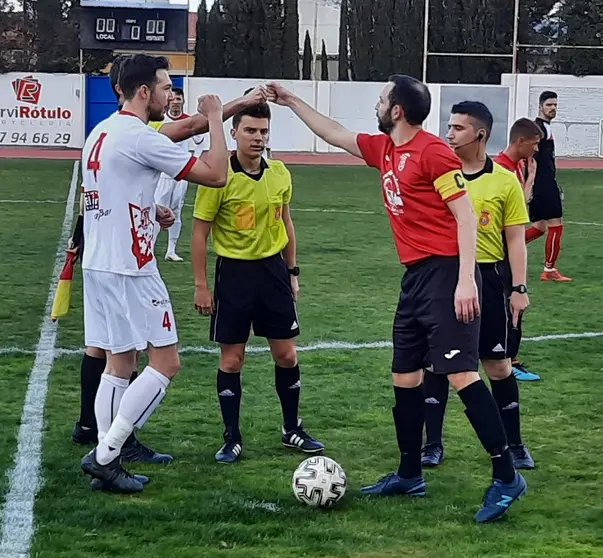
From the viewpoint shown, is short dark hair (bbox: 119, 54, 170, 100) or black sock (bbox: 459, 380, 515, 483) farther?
short dark hair (bbox: 119, 54, 170, 100)

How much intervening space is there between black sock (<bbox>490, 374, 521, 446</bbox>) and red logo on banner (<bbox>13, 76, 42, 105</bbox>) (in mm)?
30341

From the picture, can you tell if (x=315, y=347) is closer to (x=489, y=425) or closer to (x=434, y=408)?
(x=434, y=408)

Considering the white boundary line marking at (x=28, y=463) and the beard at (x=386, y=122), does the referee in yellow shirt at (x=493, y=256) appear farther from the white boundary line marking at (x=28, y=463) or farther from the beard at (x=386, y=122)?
the white boundary line marking at (x=28, y=463)

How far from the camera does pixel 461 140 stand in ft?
18.2

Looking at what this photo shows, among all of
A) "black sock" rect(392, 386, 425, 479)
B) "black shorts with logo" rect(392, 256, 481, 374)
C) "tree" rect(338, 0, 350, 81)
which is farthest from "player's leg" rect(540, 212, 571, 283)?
"tree" rect(338, 0, 350, 81)

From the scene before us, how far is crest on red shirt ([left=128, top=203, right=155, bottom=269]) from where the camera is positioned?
199 inches

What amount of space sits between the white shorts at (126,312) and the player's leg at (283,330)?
751 millimetres

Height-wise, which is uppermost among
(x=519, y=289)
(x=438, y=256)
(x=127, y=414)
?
(x=438, y=256)

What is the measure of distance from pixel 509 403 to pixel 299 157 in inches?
1115

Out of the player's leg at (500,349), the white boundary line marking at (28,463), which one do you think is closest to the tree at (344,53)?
the white boundary line marking at (28,463)

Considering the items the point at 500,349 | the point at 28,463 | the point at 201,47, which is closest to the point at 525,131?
the point at 500,349

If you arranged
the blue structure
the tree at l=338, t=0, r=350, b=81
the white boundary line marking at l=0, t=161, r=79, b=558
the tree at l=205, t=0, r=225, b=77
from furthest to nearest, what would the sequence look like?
the tree at l=338, t=0, r=350, b=81 < the tree at l=205, t=0, r=225, b=77 < the blue structure < the white boundary line marking at l=0, t=161, r=79, b=558

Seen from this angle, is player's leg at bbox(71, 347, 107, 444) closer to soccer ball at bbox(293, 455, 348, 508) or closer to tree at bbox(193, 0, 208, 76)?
soccer ball at bbox(293, 455, 348, 508)

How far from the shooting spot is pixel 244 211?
5.77 m
